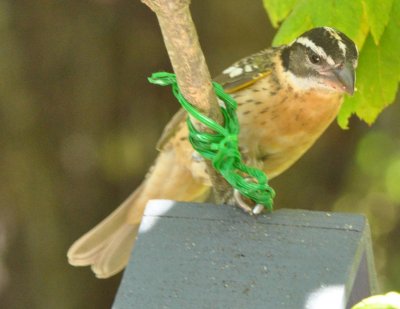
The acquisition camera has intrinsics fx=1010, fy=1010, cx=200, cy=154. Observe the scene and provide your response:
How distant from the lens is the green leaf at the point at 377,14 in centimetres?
251

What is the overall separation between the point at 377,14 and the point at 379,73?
0.76ft

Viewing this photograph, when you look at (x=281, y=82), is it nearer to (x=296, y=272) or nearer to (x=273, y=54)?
(x=273, y=54)

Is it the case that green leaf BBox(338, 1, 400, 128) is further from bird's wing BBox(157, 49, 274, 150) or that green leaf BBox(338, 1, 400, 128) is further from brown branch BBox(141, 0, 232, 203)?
brown branch BBox(141, 0, 232, 203)

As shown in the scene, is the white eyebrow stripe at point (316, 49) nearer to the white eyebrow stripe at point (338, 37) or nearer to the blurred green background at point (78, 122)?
the white eyebrow stripe at point (338, 37)

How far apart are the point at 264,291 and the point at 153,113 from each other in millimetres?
2857

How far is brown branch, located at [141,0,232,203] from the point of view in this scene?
2127 mm

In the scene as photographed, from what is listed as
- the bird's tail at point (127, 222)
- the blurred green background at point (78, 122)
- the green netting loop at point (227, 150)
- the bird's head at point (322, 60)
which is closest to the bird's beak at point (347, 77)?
the bird's head at point (322, 60)

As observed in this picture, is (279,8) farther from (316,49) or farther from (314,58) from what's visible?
(314,58)

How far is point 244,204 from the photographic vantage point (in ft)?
7.24

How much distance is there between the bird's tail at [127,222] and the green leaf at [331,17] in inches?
34.7

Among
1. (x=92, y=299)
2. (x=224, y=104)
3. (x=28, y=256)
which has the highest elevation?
(x=224, y=104)

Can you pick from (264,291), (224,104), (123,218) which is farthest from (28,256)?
(264,291)

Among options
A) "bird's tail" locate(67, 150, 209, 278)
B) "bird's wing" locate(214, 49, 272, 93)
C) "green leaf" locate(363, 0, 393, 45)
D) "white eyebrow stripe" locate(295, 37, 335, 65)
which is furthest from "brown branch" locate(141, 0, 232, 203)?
"bird's tail" locate(67, 150, 209, 278)

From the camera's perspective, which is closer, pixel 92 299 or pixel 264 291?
pixel 264 291
